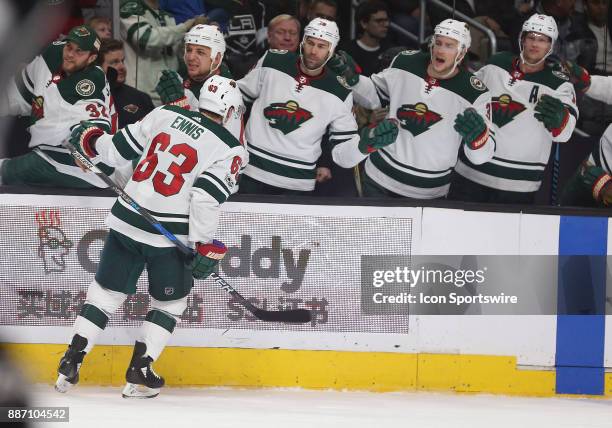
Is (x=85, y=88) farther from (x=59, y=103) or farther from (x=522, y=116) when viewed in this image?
(x=522, y=116)

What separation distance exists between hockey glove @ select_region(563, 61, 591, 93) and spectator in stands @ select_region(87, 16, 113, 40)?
7.35 ft

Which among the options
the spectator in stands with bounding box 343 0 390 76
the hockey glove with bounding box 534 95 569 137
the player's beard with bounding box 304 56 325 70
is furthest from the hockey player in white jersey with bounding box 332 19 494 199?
the spectator in stands with bounding box 343 0 390 76

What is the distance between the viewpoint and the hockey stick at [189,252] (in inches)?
134

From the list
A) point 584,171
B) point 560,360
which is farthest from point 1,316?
point 584,171

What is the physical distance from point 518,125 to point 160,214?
1.83 m

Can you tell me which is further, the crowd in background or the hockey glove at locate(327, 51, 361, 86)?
the crowd in background

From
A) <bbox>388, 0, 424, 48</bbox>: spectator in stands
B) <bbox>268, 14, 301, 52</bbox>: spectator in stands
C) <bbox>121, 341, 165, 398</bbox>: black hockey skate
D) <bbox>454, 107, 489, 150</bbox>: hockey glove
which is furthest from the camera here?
<bbox>388, 0, 424, 48</bbox>: spectator in stands

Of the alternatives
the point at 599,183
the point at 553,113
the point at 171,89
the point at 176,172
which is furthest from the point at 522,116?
the point at 176,172

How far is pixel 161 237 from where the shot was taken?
3428 mm

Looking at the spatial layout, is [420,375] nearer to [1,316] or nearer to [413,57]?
[413,57]

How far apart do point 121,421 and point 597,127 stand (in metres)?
3.15

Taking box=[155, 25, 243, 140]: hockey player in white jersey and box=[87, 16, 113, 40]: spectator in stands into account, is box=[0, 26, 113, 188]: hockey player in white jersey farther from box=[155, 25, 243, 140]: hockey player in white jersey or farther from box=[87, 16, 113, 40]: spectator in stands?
box=[87, 16, 113, 40]: spectator in stands

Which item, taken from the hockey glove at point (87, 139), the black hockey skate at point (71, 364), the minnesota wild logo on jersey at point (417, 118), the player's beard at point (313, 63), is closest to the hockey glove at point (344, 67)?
the player's beard at point (313, 63)

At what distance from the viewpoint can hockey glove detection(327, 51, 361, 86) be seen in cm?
422
